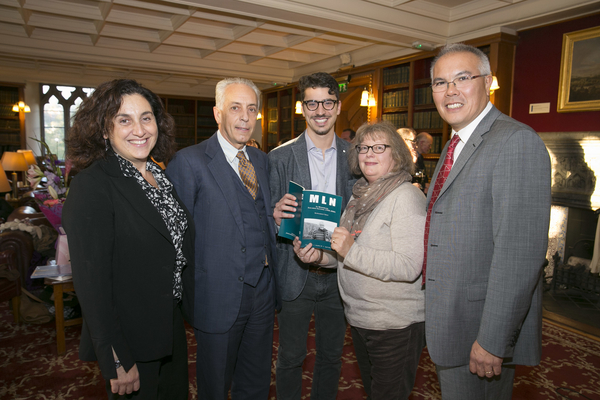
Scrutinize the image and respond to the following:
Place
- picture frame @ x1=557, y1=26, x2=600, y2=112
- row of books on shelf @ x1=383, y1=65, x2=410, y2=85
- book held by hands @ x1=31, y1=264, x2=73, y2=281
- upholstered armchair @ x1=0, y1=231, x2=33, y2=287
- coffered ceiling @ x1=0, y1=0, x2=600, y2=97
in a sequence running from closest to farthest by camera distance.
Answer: book held by hands @ x1=31, y1=264, x2=73, y2=281 → upholstered armchair @ x1=0, y1=231, x2=33, y2=287 → picture frame @ x1=557, y1=26, x2=600, y2=112 → coffered ceiling @ x1=0, y1=0, x2=600, y2=97 → row of books on shelf @ x1=383, y1=65, x2=410, y2=85

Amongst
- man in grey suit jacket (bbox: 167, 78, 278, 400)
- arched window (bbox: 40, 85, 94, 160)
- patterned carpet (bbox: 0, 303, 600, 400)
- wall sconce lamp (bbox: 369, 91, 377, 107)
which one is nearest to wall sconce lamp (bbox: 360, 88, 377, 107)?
wall sconce lamp (bbox: 369, 91, 377, 107)

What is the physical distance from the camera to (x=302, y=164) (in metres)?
2.07

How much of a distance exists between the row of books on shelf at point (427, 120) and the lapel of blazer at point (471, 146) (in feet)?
16.7

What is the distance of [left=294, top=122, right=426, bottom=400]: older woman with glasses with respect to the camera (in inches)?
61.0

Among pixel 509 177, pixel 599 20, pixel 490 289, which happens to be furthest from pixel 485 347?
pixel 599 20

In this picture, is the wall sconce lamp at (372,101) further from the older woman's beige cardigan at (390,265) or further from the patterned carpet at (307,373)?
the older woman's beige cardigan at (390,265)

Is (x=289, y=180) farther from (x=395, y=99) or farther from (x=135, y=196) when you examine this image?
(x=395, y=99)

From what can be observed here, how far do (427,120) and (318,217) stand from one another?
5473mm

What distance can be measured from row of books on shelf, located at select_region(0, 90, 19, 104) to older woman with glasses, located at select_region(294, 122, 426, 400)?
12421mm

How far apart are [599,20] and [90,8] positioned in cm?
678

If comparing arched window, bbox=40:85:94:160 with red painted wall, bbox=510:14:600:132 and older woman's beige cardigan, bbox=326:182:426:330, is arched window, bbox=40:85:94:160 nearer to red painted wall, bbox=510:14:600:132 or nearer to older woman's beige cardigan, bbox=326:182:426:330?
red painted wall, bbox=510:14:600:132

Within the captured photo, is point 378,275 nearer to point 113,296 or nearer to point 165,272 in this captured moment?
point 165,272

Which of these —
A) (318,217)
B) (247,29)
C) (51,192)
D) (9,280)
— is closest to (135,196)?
(318,217)

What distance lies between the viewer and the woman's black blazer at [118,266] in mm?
1261
